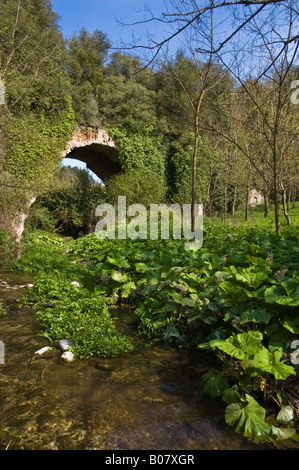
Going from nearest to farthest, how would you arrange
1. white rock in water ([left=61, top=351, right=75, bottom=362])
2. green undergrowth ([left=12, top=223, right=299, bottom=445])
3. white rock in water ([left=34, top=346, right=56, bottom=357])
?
green undergrowth ([left=12, top=223, right=299, bottom=445])
white rock in water ([left=61, top=351, right=75, bottom=362])
white rock in water ([left=34, top=346, right=56, bottom=357])

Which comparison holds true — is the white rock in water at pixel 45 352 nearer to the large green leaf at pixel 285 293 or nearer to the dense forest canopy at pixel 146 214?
the dense forest canopy at pixel 146 214

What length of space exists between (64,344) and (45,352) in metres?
0.21

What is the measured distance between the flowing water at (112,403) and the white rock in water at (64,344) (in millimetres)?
Result: 164

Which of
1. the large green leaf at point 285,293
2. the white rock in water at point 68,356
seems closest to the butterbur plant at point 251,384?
the large green leaf at point 285,293

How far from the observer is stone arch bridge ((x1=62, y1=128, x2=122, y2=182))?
53.6 ft

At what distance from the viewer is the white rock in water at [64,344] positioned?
3.52 meters

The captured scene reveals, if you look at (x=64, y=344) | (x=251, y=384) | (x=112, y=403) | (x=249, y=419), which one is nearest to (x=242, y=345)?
(x=251, y=384)

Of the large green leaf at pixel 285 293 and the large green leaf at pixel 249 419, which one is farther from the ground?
the large green leaf at pixel 285 293

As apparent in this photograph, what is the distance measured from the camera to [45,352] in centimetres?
348

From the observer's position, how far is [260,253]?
4.18m

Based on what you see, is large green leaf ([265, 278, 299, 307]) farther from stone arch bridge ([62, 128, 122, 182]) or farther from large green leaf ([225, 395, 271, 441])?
stone arch bridge ([62, 128, 122, 182])

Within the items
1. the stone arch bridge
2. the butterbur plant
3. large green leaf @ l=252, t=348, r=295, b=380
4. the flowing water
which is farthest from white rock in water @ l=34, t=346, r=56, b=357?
the stone arch bridge

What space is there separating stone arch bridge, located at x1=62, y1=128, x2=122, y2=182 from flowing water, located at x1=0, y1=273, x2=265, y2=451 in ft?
45.8
